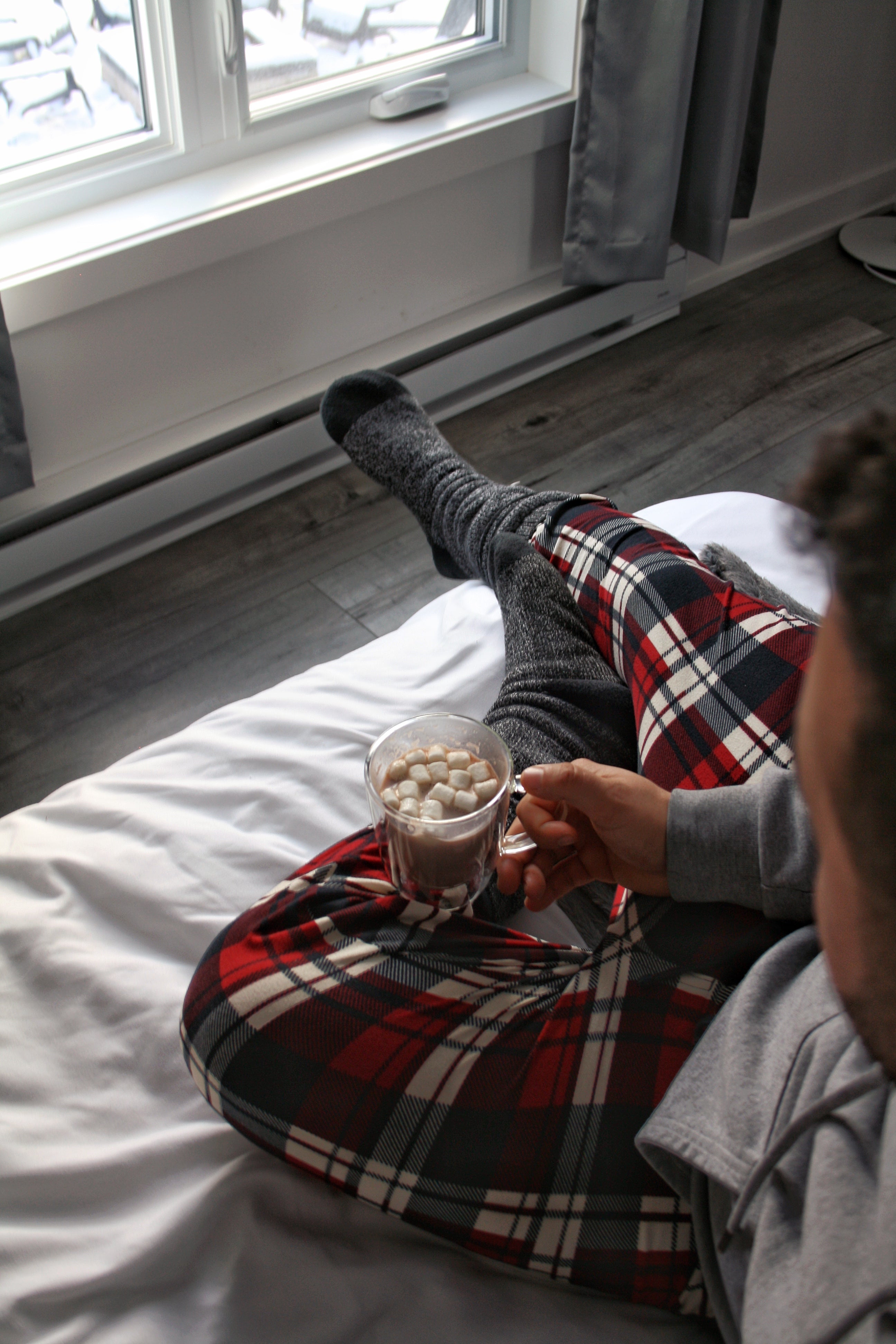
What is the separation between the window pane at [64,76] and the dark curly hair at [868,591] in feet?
4.97

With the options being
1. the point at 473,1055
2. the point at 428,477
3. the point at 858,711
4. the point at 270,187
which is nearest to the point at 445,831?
the point at 473,1055

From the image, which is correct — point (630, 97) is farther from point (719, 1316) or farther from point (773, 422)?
point (719, 1316)

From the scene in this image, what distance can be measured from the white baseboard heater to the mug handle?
1.07 metres

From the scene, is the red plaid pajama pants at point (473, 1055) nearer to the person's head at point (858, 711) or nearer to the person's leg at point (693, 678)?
the person's leg at point (693, 678)

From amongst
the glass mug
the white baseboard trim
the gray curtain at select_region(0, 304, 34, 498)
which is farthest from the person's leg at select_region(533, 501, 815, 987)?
the white baseboard trim

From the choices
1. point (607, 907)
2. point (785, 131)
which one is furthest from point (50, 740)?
point (785, 131)

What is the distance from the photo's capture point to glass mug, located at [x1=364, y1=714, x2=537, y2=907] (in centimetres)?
72

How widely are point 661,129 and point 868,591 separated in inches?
68.3

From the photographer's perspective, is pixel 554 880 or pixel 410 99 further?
pixel 410 99

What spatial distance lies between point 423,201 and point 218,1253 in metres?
1.64

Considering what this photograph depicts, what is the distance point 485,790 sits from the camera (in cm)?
73

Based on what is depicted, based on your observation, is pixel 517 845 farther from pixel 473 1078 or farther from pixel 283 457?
pixel 283 457

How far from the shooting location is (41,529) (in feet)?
Result: 5.23

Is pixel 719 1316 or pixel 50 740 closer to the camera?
pixel 719 1316
